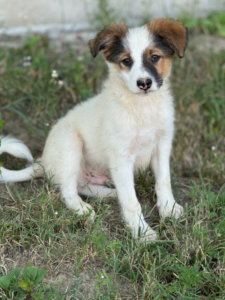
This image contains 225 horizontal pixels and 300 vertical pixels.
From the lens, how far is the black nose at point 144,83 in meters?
2.89

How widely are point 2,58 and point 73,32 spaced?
3.68ft

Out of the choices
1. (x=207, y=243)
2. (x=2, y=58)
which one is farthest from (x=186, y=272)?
(x=2, y=58)

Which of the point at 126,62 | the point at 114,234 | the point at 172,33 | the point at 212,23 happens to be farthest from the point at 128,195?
the point at 212,23

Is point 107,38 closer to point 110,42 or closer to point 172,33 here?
point 110,42

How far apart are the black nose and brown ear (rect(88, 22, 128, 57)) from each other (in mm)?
446

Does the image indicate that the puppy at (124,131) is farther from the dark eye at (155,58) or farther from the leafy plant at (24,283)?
the leafy plant at (24,283)

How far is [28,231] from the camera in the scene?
118 inches

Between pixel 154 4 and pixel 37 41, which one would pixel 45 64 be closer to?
pixel 37 41

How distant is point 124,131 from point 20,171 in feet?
3.54

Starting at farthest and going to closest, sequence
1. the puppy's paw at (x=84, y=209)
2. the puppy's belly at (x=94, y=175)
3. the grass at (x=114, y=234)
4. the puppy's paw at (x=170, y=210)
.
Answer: the puppy's belly at (x=94, y=175) → the puppy's paw at (x=170, y=210) → the puppy's paw at (x=84, y=209) → the grass at (x=114, y=234)

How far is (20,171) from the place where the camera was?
371 cm

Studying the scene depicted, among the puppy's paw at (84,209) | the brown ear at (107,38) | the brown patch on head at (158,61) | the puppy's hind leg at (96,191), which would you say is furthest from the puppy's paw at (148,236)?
the brown ear at (107,38)

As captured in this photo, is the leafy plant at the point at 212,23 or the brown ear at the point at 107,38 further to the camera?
the leafy plant at the point at 212,23

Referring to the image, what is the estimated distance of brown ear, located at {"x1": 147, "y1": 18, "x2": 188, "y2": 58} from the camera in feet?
10.2
